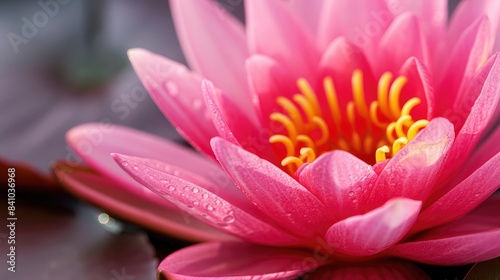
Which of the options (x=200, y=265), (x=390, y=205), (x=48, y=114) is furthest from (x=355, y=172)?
(x=48, y=114)

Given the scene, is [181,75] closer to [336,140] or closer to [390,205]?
[336,140]

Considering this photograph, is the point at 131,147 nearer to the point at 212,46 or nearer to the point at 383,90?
the point at 212,46

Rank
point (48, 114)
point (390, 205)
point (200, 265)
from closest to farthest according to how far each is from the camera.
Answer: point (390, 205) → point (200, 265) → point (48, 114)

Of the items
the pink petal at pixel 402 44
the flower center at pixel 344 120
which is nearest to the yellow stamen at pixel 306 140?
the flower center at pixel 344 120

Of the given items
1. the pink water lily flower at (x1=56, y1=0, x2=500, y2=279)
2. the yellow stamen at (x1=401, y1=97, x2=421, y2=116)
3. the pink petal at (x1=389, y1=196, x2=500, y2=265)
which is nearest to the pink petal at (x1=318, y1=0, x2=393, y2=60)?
the pink water lily flower at (x1=56, y1=0, x2=500, y2=279)

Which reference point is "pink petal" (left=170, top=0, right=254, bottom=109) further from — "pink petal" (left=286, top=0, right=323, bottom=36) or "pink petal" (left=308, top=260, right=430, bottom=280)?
"pink petal" (left=308, top=260, right=430, bottom=280)

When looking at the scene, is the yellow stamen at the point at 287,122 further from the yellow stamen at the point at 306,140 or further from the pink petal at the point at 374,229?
the pink petal at the point at 374,229
